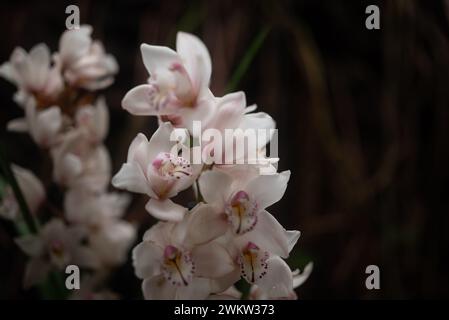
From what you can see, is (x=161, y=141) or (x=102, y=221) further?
(x=102, y=221)

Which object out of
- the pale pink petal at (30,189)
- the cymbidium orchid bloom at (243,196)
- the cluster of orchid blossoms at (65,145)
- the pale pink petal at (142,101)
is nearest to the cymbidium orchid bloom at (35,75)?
the cluster of orchid blossoms at (65,145)

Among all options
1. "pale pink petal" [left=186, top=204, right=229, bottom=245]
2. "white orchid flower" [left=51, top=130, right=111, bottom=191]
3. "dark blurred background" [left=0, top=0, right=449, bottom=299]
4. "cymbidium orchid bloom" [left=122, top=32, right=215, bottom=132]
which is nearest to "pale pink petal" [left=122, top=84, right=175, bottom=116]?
"cymbidium orchid bloom" [left=122, top=32, right=215, bottom=132]

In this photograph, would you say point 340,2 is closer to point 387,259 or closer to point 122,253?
point 387,259

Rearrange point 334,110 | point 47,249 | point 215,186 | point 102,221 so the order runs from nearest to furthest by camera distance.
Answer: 1. point 215,186
2. point 47,249
3. point 102,221
4. point 334,110

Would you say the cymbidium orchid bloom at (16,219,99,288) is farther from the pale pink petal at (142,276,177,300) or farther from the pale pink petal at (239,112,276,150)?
the pale pink petal at (239,112,276,150)

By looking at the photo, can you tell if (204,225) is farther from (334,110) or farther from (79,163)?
(334,110)

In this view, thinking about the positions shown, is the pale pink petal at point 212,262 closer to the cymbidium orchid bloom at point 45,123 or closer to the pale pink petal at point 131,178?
the pale pink petal at point 131,178

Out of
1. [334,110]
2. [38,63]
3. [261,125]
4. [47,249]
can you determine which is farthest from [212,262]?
[334,110]
